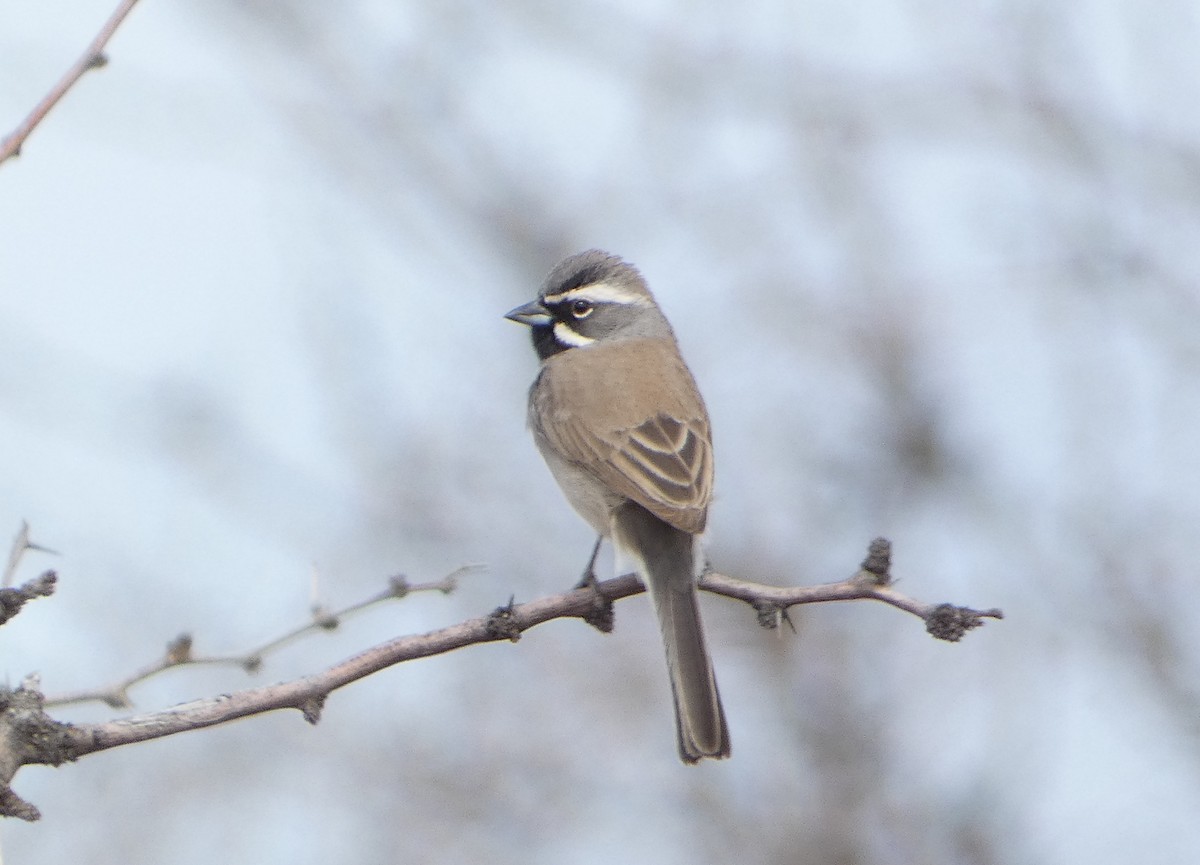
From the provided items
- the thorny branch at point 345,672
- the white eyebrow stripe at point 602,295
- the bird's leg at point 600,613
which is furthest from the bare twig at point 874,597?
the white eyebrow stripe at point 602,295

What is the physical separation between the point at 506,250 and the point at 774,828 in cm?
659

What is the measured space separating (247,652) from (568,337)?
3767mm

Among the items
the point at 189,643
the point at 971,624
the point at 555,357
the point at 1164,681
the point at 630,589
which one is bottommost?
the point at 189,643

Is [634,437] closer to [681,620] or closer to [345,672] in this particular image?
[681,620]

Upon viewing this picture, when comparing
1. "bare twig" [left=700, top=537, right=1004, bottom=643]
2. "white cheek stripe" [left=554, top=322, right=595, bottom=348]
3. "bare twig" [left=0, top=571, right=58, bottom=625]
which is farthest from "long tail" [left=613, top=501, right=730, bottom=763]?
"bare twig" [left=0, top=571, right=58, bottom=625]

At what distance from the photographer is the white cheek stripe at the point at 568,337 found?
27.5 feet

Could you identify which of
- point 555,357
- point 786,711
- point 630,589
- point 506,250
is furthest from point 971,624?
point 506,250

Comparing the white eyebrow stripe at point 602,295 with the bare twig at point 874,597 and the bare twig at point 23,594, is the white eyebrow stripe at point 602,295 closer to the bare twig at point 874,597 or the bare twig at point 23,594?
the bare twig at point 874,597

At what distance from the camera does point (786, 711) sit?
11945 millimetres

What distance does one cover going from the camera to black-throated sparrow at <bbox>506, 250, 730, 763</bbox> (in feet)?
19.2

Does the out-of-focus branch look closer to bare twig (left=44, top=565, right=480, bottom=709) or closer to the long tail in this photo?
bare twig (left=44, top=565, right=480, bottom=709)

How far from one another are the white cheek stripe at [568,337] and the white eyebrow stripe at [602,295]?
0.47 ft

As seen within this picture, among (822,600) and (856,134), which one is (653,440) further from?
(856,134)

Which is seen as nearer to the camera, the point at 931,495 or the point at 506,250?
the point at 931,495
